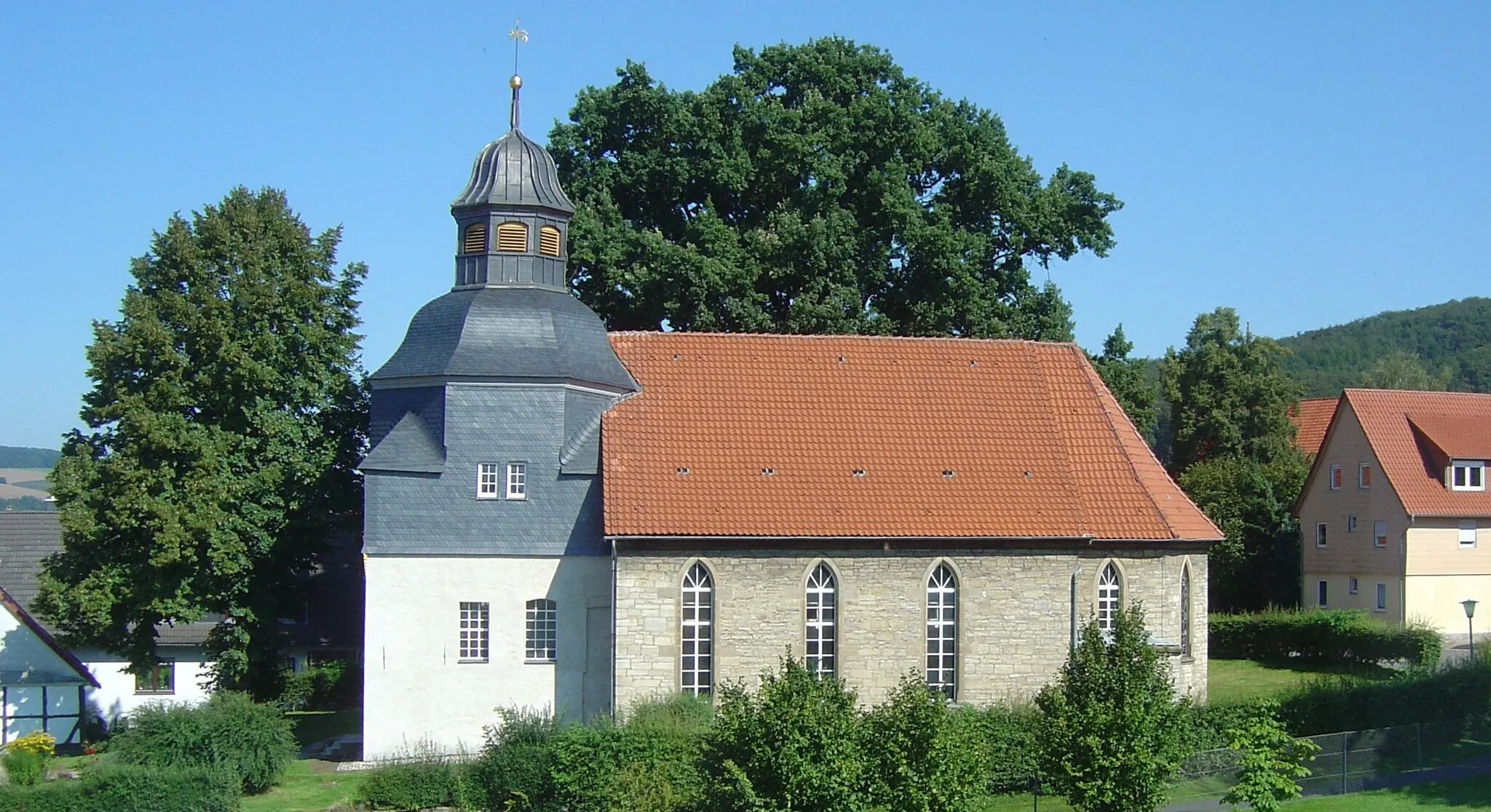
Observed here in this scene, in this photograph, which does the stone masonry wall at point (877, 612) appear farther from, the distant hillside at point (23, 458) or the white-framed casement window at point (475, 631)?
the distant hillside at point (23, 458)

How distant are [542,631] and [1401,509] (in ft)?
103

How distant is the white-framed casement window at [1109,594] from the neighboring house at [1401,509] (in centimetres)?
2163

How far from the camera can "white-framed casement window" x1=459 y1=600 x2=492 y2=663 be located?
100ft

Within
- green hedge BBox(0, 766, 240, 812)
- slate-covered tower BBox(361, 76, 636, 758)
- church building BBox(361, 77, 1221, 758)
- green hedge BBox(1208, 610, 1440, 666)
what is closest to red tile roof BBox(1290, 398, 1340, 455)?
green hedge BBox(1208, 610, 1440, 666)

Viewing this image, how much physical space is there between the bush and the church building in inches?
98.2

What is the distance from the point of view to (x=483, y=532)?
30.8m

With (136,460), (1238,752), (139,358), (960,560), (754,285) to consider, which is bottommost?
(1238,752)

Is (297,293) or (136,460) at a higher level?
(297,293)

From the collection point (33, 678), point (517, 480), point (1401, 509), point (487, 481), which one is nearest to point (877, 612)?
point (517, 480)

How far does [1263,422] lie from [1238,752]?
32691mm

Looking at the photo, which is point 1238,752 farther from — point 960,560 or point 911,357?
point 911,357

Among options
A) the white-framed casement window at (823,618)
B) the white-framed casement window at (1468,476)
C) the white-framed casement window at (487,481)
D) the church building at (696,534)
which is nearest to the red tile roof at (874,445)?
the church building at (696,534)

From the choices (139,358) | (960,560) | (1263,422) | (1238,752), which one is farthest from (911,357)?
(1263,422)

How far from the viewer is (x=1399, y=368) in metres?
80.6
